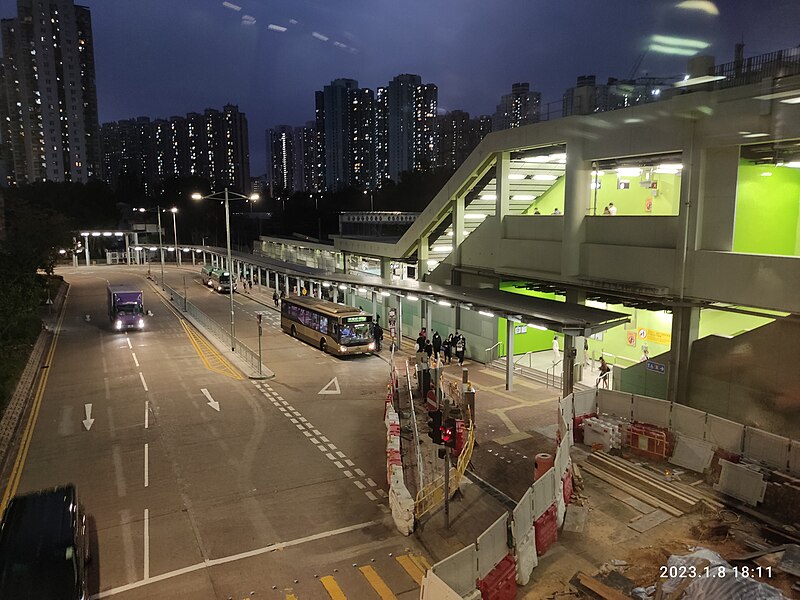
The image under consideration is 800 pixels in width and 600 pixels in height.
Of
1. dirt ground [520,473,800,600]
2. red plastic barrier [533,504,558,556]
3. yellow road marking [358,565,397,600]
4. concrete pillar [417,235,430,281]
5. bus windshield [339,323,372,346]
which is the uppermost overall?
concrete pillar [417,235,430,281]

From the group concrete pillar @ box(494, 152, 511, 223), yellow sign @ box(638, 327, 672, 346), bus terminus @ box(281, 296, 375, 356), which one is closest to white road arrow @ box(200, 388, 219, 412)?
bus terminus @ box(281, 296, 375, 356)

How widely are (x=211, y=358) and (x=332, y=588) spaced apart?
21759 mm

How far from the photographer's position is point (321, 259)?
172ft

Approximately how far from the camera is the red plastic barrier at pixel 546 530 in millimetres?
11258

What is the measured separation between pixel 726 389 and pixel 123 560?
18353mm

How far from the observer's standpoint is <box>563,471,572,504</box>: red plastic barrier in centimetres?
1318

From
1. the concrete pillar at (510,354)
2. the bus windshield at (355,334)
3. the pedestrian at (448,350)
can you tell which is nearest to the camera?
the concrete pillar at (510,354)

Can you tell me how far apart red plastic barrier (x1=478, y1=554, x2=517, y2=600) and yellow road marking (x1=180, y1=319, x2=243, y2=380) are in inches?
735

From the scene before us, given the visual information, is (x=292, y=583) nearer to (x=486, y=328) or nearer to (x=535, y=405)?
(x=535, y=405)

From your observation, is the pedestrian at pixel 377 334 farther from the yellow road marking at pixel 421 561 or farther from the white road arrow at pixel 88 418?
the yellow road marking at pixel 421 561

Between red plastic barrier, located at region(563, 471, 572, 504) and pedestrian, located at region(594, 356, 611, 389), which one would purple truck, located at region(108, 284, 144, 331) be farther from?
red plastic barrier, located at region(563, 471, 572, 504)

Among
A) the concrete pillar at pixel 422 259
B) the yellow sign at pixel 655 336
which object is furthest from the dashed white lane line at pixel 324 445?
the yellow sign at pixel 655 336

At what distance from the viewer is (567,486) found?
528 inches

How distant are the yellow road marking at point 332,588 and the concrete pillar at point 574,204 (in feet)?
56.2
